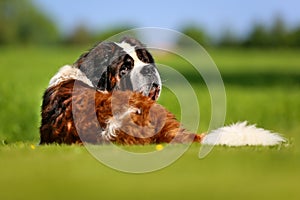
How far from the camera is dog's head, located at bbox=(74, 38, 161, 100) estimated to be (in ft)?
23.1

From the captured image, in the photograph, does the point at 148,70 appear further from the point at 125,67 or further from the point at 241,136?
the point at 241,136

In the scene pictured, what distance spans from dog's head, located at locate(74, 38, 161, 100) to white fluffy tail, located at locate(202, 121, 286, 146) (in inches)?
31.9

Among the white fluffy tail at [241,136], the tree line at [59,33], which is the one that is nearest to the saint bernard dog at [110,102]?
the white fluffy tail at [241,136]

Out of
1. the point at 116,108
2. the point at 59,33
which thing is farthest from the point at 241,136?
the point at 59,33

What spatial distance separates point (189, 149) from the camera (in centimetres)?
647

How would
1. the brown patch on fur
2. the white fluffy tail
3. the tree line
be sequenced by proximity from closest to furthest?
the brown patch on fur, the white fluffy tail, the tree line

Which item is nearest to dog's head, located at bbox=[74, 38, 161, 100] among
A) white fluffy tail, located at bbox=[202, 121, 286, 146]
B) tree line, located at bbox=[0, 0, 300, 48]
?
white fluffy tail, located at bbox=[202, 121, 286, 146]

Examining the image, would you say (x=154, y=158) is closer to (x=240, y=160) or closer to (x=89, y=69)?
(x=240, y=160)

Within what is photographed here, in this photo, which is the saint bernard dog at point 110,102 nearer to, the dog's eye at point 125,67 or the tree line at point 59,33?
the dog's eye at point 125,67

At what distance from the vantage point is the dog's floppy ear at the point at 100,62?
7.05 metres

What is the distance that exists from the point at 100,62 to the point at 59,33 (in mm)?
90427

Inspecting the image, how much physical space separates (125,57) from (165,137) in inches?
35.3

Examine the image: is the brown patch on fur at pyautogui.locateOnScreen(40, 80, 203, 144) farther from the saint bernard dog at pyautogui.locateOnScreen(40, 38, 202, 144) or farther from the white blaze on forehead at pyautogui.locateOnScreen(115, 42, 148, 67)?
the white blaze on forehead at pyautogui.locateOnScreen(115, 42, 148, 67)

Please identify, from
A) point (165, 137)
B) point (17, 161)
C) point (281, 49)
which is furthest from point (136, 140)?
point (281, 49)
